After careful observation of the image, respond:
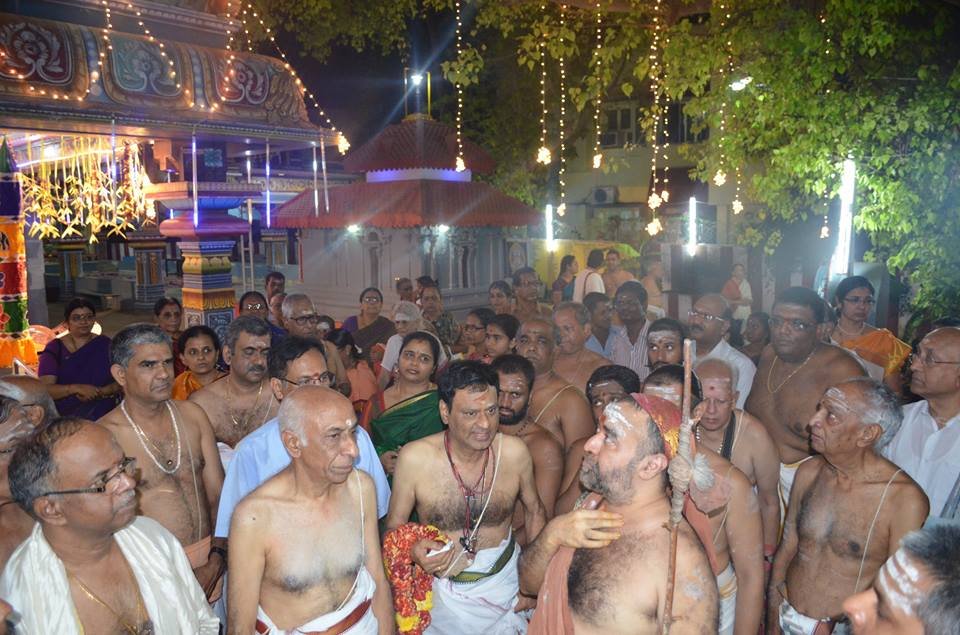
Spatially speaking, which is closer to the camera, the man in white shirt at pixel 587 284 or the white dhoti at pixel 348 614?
the white dhoti at pixel 348 614

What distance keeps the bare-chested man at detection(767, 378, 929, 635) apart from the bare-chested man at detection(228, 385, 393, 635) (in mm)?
2201

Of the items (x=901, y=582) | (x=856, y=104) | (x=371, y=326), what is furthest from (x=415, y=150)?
(x=901, y=582)

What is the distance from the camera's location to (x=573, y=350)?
21.2 ft

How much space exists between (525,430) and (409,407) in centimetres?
88

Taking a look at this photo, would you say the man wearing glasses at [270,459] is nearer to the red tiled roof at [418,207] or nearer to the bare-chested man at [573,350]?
the bare-chested man at [573,350]

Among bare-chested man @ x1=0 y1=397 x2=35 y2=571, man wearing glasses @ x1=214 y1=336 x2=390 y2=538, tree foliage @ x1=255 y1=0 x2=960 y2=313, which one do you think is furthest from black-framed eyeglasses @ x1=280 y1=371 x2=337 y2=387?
tree foliage @ x1=255 y1=0 x2=960 y2=313

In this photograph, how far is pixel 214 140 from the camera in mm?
8633

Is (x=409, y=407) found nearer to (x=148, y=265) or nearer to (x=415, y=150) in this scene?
(x=415, y=150)

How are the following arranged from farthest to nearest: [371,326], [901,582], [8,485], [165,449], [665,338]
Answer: [371,326] < [665,338] < [165,449] < [8,485] < [901,582]

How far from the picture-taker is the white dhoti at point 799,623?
3.61 m

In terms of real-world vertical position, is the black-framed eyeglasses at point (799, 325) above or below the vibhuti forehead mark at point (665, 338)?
above

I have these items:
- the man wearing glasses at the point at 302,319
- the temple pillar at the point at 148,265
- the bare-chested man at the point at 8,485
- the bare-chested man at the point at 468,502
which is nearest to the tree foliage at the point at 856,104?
the man wearing glasses at the point at 302,319

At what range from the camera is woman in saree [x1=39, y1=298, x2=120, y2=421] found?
6480mm

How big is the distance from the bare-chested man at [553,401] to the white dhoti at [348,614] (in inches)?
77.1
